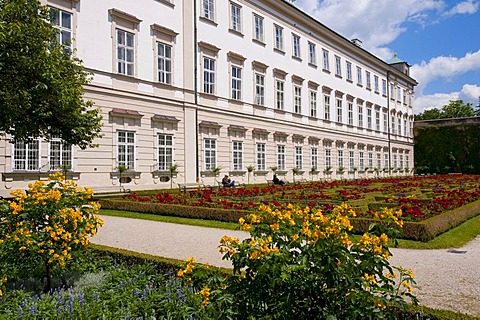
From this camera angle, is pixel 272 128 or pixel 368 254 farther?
pixel 272 128

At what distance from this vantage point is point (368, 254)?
9.98ft

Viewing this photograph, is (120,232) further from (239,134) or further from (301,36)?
Result: (301,36)

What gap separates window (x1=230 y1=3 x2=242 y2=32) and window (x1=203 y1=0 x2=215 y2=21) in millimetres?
1665

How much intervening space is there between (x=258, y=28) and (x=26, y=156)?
57.3 ft

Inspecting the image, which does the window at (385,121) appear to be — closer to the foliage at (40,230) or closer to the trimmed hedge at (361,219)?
the trimmed hedge at (361,219)

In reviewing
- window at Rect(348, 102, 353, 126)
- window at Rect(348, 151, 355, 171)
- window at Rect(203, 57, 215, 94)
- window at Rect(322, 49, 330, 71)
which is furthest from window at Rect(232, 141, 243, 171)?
window at Rect(348, 102, 353, 126)

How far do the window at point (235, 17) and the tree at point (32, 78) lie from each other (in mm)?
15094

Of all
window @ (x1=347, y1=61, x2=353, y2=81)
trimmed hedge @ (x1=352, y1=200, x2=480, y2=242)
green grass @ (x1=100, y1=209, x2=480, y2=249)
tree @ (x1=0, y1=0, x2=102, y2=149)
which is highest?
window @ (x1=347, y1=61, x2=353, y2=81)

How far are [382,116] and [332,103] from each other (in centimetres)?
1308

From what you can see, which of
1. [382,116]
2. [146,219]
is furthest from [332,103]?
[146,219]

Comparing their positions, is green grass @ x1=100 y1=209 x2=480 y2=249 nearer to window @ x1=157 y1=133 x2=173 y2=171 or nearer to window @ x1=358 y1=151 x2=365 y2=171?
window @ x1=157 y1=133 x2=173 y2=171

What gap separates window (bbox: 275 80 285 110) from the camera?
29.0m

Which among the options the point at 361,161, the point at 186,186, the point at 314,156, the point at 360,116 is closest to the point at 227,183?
the point at 186,186

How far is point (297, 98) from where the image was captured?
103ft
